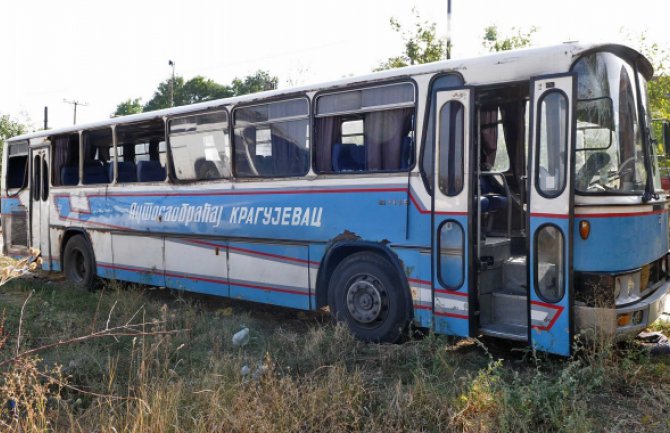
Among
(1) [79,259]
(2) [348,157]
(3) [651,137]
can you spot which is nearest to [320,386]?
(2) [348,157]

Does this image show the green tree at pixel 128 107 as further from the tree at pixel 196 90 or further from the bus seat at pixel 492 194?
the bus seat at pixel 492 194

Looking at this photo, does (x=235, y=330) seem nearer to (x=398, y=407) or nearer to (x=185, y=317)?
(x=185, y=317)

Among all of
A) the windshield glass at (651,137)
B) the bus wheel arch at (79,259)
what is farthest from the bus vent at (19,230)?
the windshield glass at (651,137)

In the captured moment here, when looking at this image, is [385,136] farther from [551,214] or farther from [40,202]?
[40,202]

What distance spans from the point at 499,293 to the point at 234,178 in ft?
12.1

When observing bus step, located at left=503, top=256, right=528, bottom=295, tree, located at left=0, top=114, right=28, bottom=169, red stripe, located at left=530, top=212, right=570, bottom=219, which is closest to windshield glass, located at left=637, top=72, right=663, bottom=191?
red stripe, located at left=530, top=212, right=570, bottom=219

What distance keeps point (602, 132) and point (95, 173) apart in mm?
8039

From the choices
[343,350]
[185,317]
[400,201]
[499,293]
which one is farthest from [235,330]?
[499,293]

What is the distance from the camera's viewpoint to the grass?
→ 3881 millimetres

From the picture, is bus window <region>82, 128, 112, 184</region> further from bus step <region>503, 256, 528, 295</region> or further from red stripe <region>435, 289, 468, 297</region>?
bus step <region>503, 256, 528, 295</region>

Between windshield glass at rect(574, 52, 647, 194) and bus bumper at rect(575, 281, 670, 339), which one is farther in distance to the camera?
windshield glass at rect(574, 52, 647, 194)

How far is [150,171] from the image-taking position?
9.19 metres

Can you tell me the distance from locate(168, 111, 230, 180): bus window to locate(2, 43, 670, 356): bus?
0.09 feet

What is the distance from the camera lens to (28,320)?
7340mm
